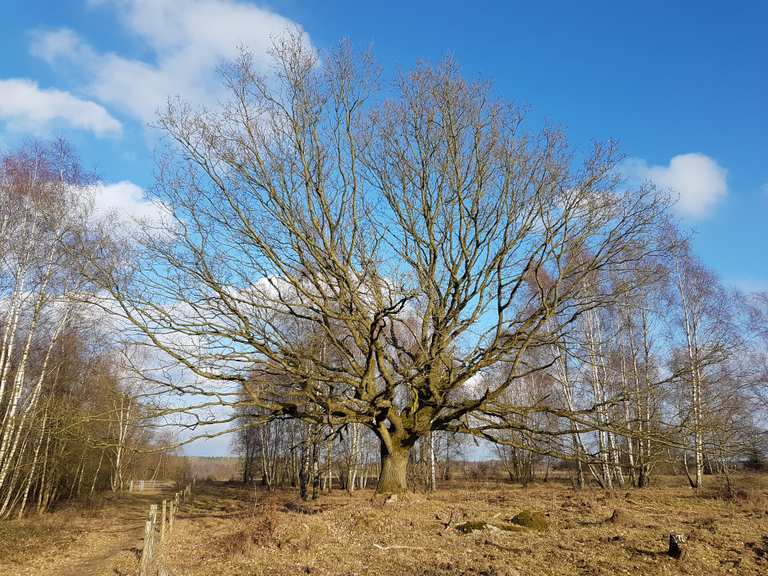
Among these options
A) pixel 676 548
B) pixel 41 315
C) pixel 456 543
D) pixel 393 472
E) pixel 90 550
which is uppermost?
pixel 41 315

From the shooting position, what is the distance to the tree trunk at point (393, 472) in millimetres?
12273

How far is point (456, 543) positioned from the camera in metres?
8.50

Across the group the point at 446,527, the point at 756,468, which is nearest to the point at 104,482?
the point at 446,527

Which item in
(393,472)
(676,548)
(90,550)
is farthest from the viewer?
(90,550)

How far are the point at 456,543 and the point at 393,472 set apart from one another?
3.99 m

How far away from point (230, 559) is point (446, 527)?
3916 millimetres

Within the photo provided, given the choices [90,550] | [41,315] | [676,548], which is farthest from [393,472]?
[41,315]

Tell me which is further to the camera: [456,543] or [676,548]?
[456,543]

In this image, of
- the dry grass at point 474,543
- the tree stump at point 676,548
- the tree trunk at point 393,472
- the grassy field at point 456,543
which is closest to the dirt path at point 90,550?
the grassy field at point 456,543

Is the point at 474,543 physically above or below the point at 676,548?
below

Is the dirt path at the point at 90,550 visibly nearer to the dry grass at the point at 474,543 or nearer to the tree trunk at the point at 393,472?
the dry grass at the point at 474,543

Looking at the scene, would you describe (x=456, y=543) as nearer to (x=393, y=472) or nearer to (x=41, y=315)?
(x=393, y=472)

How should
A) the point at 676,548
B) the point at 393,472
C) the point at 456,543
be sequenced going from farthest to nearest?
the point at 393,472 < the point at 456,543 < the point at 676,548

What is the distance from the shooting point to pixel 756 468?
82.5ft
